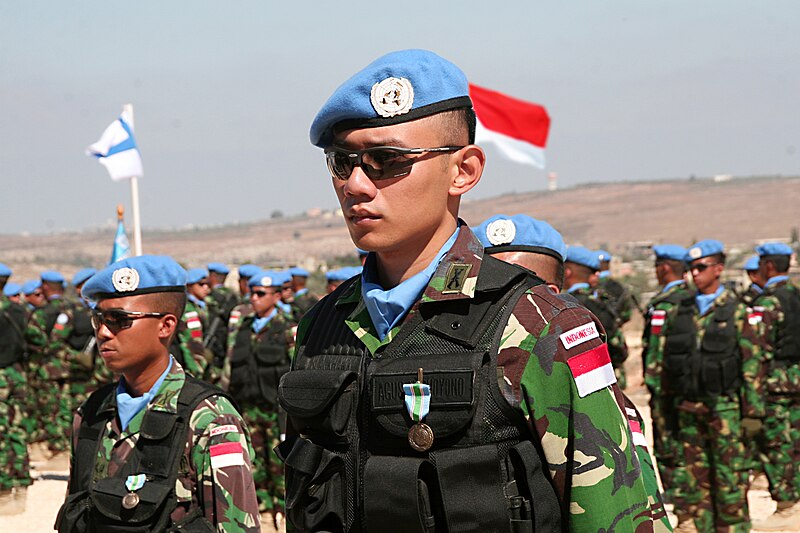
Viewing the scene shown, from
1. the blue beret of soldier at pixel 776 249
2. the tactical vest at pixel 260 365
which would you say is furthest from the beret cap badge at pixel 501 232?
the blue beret of soldier at pixel 776 249

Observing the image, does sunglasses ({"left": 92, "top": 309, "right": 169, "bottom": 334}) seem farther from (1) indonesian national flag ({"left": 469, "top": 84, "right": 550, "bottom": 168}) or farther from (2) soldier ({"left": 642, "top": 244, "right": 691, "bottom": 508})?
(1) indonesian national flag ({"left": 469, "top": 84, "right": 550, "bottom": 168})

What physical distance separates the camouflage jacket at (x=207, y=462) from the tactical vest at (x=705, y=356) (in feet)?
16.6

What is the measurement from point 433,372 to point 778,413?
808cm

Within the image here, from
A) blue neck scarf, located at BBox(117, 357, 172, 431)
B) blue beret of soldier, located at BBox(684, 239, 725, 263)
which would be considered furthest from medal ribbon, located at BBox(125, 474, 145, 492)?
blue beret of soldier, located at BBox(684, 239, 725, 263)

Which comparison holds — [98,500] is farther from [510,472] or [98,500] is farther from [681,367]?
[681,367]

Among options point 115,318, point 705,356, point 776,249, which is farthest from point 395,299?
point 776,249

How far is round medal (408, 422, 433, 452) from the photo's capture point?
201 cm

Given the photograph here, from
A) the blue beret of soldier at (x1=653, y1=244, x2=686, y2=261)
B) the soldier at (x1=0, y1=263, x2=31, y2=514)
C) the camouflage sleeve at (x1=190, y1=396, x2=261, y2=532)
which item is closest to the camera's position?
the camouflage sleeve at (x1=190, y1=396, x2=261, y2=532)

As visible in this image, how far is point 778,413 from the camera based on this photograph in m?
9.33

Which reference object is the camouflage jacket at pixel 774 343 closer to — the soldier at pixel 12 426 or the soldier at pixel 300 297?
the soldier at pixel 300 297

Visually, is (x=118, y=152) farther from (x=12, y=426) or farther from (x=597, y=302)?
(x=597, y=302)

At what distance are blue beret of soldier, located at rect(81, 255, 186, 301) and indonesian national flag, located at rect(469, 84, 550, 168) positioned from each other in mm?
9552

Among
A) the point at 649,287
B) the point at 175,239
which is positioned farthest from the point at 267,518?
the point at 175,239

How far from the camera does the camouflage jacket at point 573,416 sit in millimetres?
1951
